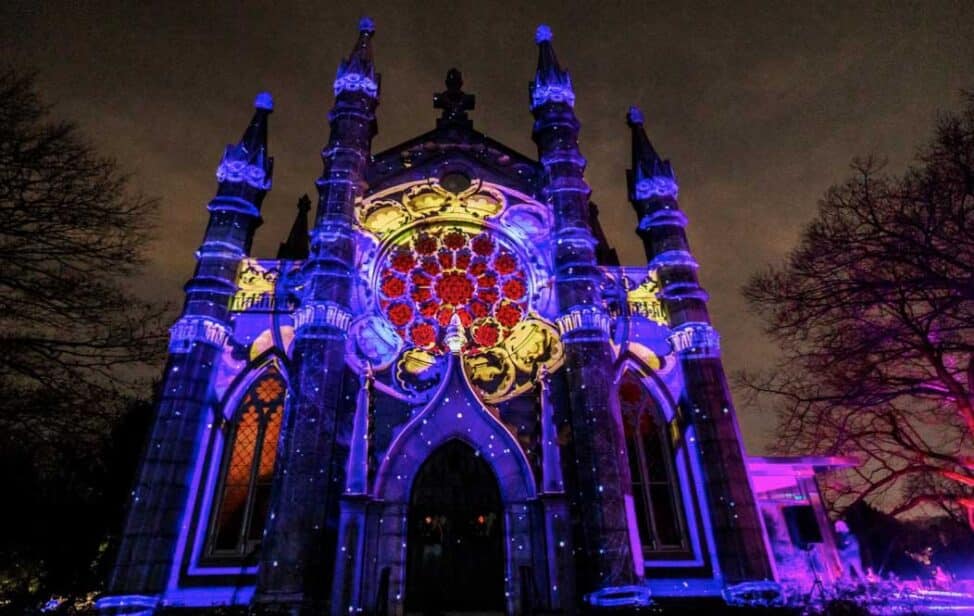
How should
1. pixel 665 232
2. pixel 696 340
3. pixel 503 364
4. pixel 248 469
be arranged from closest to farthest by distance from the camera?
pixel 248 469 < pixel 696 340 < pixel 503 364 < pixel 665 232

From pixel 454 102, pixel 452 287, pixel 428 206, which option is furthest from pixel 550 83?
pixel 452 287

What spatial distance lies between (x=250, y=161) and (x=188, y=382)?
758cm

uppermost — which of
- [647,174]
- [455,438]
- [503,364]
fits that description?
[647,174]

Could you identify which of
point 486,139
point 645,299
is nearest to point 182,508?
point 645,299

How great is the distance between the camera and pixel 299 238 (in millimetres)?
24422

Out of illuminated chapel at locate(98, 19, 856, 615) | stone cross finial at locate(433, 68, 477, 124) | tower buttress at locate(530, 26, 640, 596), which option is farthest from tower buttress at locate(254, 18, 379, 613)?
tower buttress at locate(530, 26, 640, 596)

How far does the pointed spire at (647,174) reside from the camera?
1752 cm

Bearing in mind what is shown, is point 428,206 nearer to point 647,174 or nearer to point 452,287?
point 452,287

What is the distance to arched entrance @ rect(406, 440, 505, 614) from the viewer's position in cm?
1232

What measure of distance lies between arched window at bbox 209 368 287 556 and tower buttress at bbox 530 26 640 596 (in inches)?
301

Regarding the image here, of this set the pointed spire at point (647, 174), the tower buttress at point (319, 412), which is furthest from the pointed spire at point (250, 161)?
the pointed spire at point (647, 174)

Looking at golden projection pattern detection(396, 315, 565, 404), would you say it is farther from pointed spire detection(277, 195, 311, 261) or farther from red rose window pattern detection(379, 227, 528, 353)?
pointed spire detection(277, 195, 311, 261)

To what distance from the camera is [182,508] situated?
40.4 feet

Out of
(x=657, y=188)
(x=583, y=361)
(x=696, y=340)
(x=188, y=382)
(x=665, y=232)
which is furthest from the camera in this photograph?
(x=657, y=188)
